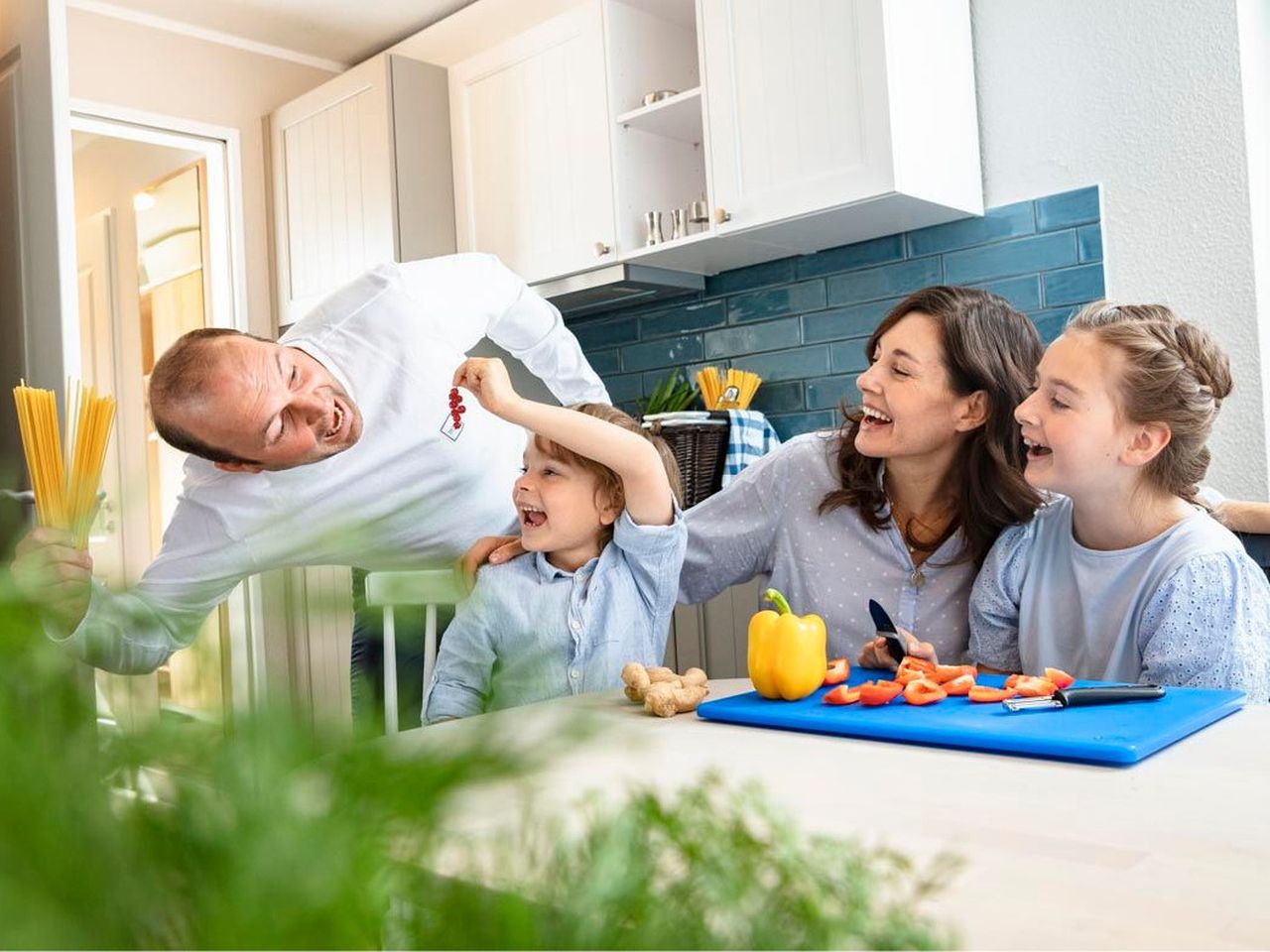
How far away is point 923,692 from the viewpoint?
1313mm

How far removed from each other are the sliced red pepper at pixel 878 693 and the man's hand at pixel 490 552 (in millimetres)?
743

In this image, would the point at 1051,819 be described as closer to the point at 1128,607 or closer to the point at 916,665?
the point at 916,665

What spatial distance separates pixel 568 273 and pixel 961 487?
1.95 metres

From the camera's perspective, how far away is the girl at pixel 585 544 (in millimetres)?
1740

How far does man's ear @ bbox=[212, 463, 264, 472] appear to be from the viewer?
2.04 m

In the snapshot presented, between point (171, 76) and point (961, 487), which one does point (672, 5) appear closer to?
point (171, 76)

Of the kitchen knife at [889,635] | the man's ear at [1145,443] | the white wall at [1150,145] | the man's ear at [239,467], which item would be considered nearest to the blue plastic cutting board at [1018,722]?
the kitchen knife at [889,635]

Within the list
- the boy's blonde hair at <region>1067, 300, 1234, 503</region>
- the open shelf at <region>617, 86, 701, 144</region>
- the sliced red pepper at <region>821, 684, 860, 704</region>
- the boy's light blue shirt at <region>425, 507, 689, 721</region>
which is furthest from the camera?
the open shelf at <region>617, 86, 701, 144</region>

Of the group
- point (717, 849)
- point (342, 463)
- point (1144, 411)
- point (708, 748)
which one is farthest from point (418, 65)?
point (717, 849)

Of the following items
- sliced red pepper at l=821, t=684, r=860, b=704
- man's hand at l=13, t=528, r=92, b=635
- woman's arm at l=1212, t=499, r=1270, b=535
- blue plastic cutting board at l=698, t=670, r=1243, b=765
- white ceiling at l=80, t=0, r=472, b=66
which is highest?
white ceiling at l=80, t=0, r=472, b=66

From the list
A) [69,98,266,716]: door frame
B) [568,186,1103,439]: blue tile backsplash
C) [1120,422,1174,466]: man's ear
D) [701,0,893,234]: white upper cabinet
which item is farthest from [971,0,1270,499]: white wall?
[69,98,266,716]: door frame

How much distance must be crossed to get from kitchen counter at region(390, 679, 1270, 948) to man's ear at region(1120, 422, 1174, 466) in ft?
1.40

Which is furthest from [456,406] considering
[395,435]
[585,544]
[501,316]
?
[501,316]

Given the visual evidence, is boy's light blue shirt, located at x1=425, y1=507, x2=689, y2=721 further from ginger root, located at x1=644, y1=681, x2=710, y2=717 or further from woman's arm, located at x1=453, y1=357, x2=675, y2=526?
ginger root, located at x1=644, y1=681, x2=710, y2=717
